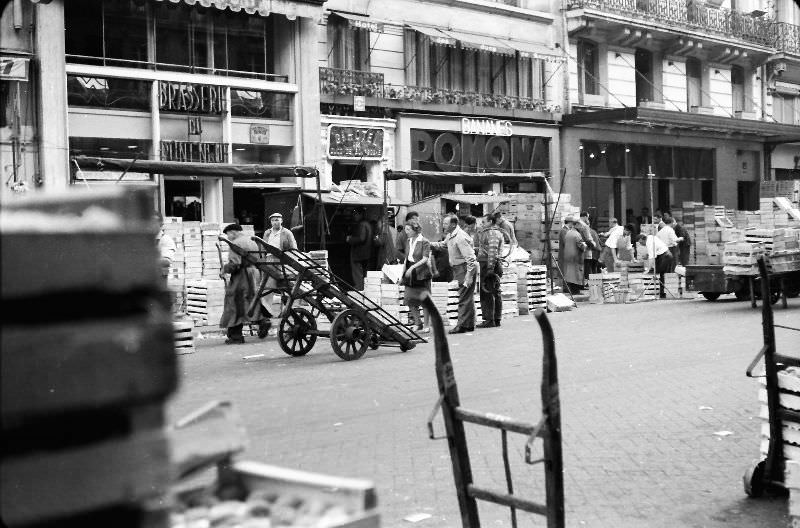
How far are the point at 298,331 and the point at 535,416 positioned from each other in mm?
5718

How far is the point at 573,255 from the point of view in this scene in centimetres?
2283

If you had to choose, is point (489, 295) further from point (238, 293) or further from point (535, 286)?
point (238, 293)

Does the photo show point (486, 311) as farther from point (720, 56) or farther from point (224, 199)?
point (720, 56)

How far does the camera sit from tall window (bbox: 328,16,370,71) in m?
26.7

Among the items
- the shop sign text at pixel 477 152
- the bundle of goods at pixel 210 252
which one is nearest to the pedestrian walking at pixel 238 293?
the bundle of goods at pixel 210 252

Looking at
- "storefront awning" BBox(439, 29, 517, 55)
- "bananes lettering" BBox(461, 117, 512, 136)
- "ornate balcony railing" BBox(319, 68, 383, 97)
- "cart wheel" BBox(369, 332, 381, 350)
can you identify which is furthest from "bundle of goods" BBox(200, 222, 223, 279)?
"bananes lettering" BBox(461, 117, 512, 136)

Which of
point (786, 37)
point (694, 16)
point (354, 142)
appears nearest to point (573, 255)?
point (354, 142)

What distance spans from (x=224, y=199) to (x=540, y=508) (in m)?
20.3

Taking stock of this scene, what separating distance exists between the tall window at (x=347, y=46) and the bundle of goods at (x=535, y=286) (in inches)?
340

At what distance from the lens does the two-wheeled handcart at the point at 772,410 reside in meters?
5.86

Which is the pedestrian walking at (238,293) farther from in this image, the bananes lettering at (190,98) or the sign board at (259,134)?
the sign board at (259,134)

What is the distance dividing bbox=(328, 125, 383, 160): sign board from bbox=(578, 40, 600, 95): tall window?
9100 millimetres

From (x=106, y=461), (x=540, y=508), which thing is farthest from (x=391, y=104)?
(x=106, y=461)

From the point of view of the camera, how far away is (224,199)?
23531mm
